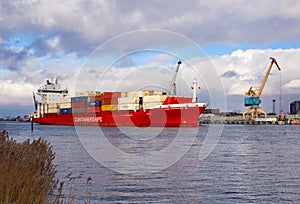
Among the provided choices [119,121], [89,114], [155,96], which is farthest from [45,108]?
[155,96]

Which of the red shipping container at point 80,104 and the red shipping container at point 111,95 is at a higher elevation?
the red shipping container at point 111,95

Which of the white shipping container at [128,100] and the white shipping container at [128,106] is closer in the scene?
the white shipping container at [128,106]

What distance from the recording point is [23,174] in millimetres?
11188

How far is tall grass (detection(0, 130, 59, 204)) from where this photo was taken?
9.06 meters

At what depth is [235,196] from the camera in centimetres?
1602

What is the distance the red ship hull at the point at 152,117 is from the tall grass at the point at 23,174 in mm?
58185

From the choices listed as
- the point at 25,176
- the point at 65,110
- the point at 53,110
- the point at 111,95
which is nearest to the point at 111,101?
the point at 111,95

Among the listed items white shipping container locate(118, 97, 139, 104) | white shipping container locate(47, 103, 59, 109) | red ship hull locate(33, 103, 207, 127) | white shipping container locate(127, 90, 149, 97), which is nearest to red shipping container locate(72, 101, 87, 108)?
red ship hull locate(33, 103, 207, 127)

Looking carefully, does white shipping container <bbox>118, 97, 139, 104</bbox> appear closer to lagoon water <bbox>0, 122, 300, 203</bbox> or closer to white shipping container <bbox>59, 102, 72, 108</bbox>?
white shipping container <bbox>59, 102, 72, 108</bbox>

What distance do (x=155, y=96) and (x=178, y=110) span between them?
7812 millimetres

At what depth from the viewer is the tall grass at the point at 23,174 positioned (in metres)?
9.06

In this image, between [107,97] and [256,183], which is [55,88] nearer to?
[107,97]

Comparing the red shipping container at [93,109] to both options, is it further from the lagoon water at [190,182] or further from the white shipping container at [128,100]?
the lagoon water at [190,182]

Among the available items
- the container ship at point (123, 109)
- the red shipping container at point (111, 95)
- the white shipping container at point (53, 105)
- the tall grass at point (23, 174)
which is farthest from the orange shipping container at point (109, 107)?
the tall grass at point (23, 174)
